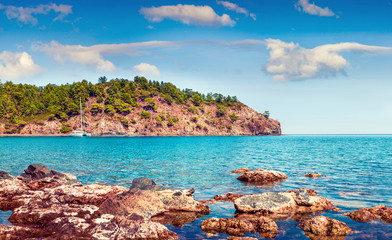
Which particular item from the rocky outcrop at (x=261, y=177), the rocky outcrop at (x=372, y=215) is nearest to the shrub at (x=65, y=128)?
the rocky outcrop at (x=261, y=177)

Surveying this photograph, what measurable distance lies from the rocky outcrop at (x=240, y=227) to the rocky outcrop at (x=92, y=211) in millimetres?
1782

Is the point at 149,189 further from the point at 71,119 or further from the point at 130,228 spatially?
the point at 71,119

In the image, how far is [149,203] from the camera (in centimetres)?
1553

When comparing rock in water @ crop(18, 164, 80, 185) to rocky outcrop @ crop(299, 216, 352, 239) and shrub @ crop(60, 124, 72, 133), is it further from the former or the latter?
shrub @ crop(60, 124, 72, 133)

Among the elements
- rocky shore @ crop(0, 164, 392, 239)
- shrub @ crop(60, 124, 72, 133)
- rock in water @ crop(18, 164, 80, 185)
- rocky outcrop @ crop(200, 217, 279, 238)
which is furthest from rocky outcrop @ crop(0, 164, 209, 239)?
shrub @ crop(60, 124, 72, 133)

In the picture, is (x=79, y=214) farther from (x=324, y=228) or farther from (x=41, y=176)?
(x=41, y=176)

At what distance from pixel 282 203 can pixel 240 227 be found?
4.46 meters

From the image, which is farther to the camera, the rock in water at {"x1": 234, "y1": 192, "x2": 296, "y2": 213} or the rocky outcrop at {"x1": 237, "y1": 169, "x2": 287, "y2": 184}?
the rocky outcrop at {"x1": 237, "y1": 169, "x2": 287, "y2": 184}

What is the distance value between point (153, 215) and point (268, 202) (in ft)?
21.4

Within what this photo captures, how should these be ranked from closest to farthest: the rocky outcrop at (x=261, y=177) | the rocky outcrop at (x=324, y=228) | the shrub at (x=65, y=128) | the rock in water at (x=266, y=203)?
the rocky outcrop at (x=324, y=228) → the rock in water at (x=266, y=203) → the rocky outcrop at (x=261, y=177) → the shrub at (x=65, y=128)

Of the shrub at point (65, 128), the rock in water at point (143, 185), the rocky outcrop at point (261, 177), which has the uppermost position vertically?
the shrub at point (65, 128)

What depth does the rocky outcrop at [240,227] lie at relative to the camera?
1219 cm

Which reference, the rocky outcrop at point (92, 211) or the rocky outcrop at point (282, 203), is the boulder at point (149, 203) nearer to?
the rocky outcrop at point (92, 211)

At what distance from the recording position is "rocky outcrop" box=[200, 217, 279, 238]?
12188 millimetres
